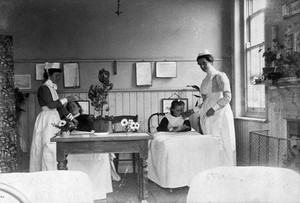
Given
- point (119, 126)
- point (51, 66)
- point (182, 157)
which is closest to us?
point (51, 66)

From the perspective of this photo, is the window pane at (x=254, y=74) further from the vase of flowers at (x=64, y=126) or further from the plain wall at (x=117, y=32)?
Answer: the vase of flowers at (x=64, y=126)

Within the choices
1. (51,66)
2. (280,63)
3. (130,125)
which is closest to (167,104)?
(130,125)

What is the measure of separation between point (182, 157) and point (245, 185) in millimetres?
1587

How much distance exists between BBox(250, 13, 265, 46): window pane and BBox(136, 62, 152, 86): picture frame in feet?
3.36

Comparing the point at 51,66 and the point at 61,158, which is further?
the point at 51,66

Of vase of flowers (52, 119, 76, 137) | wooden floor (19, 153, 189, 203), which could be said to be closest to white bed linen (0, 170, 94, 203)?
wooden floor (19, 153, 189, 203)

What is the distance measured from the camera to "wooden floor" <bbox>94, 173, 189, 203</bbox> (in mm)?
2980

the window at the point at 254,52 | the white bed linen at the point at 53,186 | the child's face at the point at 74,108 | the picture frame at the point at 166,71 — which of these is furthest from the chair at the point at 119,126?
the white bed linen at the point at 53,186

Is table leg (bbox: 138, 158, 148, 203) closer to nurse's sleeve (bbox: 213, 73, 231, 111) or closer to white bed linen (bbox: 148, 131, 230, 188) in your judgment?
white bed linen (bbox: 148, 131, 230, 188)

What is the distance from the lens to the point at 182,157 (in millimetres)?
3227

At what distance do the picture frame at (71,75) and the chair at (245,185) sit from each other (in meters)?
1.71

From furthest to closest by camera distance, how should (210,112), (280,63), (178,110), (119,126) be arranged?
1. (119,126)
2. (178,110)
3. (210,112)
4. (280,63)

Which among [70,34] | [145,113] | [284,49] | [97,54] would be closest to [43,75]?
[70,34]

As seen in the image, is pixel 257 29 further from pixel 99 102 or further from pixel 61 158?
pixel 61 158
